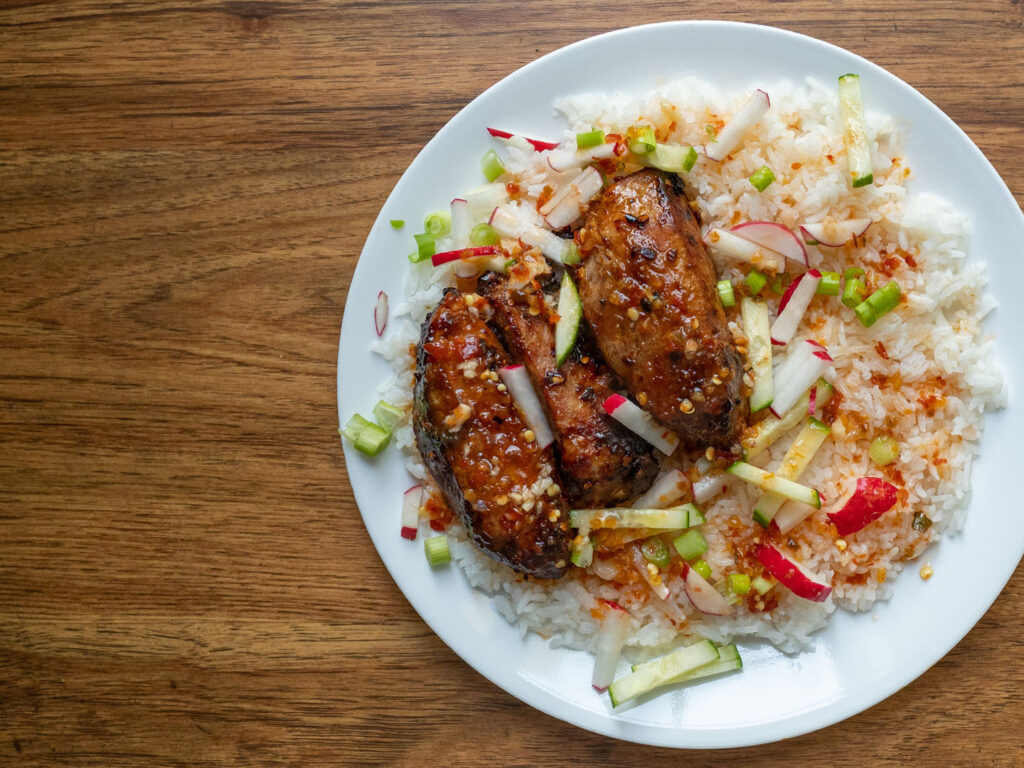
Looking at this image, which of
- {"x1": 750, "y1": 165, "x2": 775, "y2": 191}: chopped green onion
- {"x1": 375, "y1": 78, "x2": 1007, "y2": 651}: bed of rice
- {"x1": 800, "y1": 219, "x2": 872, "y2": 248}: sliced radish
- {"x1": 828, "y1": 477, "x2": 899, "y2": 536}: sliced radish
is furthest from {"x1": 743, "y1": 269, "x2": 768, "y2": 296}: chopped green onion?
{"x1": 828, "y1": 477, "x2": 899, "y2": 536}: sliced radish

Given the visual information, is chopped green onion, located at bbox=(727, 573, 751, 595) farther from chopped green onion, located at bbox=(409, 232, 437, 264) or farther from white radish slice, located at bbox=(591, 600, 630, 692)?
chopped green onion, located at bbox=(409, 232, 437, 264)

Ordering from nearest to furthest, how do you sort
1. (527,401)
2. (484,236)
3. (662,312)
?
(662,312) < (527,401) < (484,236)

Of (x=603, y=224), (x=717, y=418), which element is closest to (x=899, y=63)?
(x=603, y=224)

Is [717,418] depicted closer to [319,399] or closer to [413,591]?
[413,591]

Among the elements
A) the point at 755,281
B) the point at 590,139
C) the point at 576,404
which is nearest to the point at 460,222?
the point at 590,139

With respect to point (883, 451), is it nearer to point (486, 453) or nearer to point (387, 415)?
point (486, 453)

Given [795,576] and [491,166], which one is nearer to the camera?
[795,576]

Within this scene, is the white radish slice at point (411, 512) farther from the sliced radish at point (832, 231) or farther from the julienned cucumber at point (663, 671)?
the sliced radish at point (832, 231)

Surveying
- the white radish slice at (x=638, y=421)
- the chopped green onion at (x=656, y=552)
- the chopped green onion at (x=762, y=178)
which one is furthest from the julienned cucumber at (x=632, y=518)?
the chopped green onion at (x=762, y=178)
